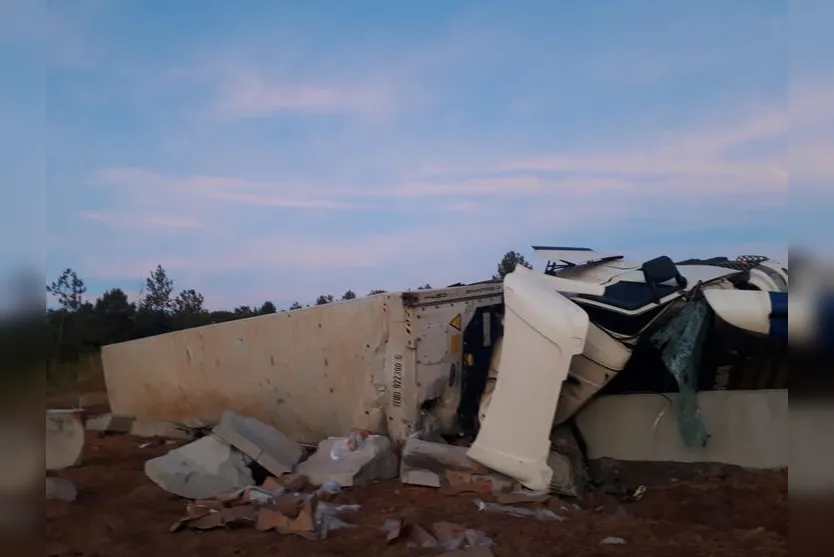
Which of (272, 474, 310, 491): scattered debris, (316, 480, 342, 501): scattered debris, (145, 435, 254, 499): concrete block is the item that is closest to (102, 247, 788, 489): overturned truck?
(316, 480, 342, 501): scattered debris

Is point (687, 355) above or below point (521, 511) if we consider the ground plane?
above

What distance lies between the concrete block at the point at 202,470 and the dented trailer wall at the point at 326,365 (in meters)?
1.52

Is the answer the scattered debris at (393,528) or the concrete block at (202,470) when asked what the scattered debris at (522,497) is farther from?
the concrete block at (202,470)

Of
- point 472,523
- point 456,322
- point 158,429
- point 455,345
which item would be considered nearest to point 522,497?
point 472,523

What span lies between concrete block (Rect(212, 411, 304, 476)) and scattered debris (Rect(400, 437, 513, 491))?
1.19 m

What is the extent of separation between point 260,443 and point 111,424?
3309mm

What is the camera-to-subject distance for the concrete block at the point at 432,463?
6.74 m

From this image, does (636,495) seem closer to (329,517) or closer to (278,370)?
(329,517)

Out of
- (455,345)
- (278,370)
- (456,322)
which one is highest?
(456,322)

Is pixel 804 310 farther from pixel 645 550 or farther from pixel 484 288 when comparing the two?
pixel 484 288

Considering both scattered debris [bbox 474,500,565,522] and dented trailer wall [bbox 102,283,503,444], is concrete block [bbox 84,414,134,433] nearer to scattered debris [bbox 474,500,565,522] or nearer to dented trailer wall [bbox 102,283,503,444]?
dented trailer wall [bbox 102,283,503,444]

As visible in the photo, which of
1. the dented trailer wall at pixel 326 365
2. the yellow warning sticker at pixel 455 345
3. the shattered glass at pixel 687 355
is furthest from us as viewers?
the yellow warning sticker at pixel 455 345

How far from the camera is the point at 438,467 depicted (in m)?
6.84

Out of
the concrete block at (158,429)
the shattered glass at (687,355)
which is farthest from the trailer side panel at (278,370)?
the shattered glass at (687,355)
